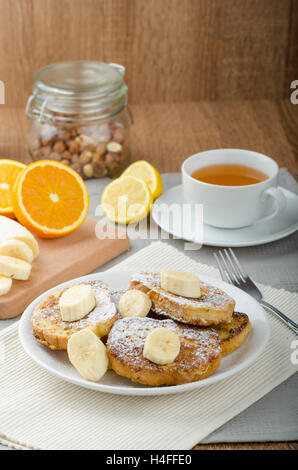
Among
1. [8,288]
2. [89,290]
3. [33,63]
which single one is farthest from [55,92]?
[89,290]

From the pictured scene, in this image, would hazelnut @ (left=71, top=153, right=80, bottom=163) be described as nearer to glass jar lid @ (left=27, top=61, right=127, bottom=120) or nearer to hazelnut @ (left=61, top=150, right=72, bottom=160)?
hazelnut @ (left=61, top=150, right=72, bottom=160)

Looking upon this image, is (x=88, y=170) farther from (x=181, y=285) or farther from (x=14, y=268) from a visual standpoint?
(x=181, y=285)

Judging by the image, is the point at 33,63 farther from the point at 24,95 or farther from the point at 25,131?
the point at 25,131

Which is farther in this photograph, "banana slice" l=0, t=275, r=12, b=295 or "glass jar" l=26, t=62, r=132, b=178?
Answer: "glass jar" l=26, t=62, r=132, b=178

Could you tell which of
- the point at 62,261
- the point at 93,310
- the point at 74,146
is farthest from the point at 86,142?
the point at 93,310

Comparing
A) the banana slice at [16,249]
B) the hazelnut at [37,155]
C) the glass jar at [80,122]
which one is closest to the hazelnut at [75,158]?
the glass jar at [80,122]

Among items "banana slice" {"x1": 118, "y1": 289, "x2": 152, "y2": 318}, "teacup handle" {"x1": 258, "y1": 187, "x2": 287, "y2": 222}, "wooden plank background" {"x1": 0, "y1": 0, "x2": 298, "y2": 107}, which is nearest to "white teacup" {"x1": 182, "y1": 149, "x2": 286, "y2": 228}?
"teacup handle" {"x1": 258, "y1": 187, "x2": 287, "y2": 222}
